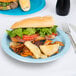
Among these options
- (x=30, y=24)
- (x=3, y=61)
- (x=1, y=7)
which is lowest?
(x=3, y=61)

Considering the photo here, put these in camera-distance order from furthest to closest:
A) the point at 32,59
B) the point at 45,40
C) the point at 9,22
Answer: the point at 9,22 < the point at 45,40 < the point at 32,59

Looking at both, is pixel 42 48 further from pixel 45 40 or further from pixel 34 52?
pixel 45 40

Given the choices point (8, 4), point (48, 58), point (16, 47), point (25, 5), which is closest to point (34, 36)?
point (16, 47)

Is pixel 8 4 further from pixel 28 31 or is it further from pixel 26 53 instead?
pixel 26 53

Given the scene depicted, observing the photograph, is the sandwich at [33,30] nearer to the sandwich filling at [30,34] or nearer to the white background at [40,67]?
the sandwich filling at [30,34]

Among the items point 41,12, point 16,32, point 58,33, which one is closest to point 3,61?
point 16,32

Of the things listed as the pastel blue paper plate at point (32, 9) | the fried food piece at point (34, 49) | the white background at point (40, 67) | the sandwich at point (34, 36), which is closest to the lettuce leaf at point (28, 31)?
the sandwich at point (34, 36)

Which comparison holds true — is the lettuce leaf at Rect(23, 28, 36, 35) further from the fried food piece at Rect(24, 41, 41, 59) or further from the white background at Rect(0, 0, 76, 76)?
the white background at Rect(0, 0, 76, 76)

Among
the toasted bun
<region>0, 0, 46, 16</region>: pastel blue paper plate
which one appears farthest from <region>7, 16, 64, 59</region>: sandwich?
<region>0, 0, 46, 16</region>: pastel blue paper plate
